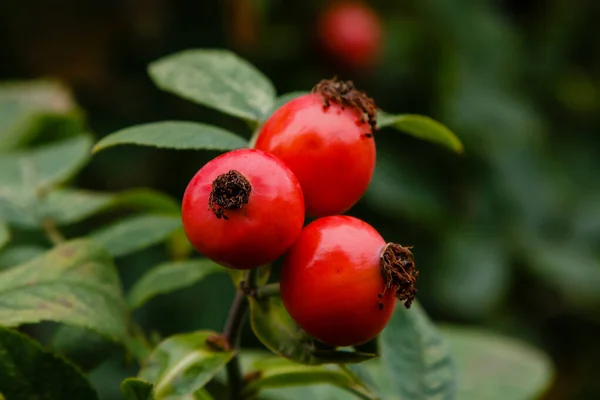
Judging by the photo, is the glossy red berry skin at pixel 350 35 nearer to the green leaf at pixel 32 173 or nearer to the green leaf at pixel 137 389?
the green leaf at pixel 32 173

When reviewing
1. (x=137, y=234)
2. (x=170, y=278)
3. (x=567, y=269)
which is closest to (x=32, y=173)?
(x=137, y=234)

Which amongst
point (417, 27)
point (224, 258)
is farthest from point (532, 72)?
point (224, 258)

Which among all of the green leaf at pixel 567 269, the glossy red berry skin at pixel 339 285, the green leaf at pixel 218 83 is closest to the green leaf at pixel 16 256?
the green leaf at pixel 218 83

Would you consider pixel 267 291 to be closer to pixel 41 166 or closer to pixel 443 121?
pixel 41 166

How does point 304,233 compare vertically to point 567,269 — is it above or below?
above

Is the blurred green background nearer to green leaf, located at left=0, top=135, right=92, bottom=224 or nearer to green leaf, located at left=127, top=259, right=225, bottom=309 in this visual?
green leaf, located at left=0, top=135, right=92, bottom=224

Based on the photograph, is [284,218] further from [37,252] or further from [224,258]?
[37,252]
